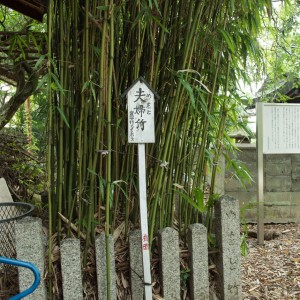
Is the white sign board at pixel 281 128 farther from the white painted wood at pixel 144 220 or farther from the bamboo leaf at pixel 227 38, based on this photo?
the white painted wood at pixel 144 220

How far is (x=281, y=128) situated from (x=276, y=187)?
896mm

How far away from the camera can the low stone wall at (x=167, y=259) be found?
199cm

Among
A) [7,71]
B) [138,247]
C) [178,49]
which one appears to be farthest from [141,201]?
[7,71]

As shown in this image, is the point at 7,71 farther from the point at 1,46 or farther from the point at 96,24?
the point at 96,24

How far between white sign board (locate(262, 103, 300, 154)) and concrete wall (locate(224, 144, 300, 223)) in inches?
18.3

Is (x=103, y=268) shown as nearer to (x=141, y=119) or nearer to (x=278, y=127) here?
(x=141, y=119)

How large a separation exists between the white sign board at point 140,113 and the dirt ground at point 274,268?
4.98 feet

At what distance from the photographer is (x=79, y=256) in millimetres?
2041

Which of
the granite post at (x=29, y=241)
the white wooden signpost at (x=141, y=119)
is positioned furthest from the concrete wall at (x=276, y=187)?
the granite post at (x=29, y=241)

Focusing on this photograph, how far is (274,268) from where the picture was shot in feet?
10.9

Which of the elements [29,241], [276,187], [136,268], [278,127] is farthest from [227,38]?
[276,187]

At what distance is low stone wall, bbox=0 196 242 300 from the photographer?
1991mm

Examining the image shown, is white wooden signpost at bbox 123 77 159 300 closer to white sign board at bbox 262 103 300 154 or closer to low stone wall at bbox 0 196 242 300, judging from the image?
low stone wall at bbox 0 196 242 300

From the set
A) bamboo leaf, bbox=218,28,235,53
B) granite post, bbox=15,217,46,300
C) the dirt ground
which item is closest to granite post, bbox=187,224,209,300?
the dirt ground
